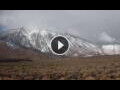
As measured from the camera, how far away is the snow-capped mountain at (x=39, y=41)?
11.4 meters

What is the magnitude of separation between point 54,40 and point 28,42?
84 cm

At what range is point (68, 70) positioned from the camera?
1156 centimetres

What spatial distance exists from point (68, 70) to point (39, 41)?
4.36ft

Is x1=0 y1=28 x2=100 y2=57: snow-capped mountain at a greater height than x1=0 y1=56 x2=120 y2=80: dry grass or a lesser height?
greater

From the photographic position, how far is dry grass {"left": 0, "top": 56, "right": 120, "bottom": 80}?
11492mm

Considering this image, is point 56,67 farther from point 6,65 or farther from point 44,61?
point 6,65

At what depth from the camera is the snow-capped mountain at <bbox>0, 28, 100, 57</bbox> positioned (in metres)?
11.4

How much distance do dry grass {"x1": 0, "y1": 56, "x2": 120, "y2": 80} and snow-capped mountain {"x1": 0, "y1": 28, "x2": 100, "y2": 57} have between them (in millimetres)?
313

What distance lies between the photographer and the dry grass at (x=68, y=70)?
1149 cm

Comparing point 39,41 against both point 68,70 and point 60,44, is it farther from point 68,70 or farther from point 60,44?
point 68,70

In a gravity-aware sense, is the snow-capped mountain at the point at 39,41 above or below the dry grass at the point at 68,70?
above

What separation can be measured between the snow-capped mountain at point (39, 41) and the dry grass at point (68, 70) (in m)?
0.31
